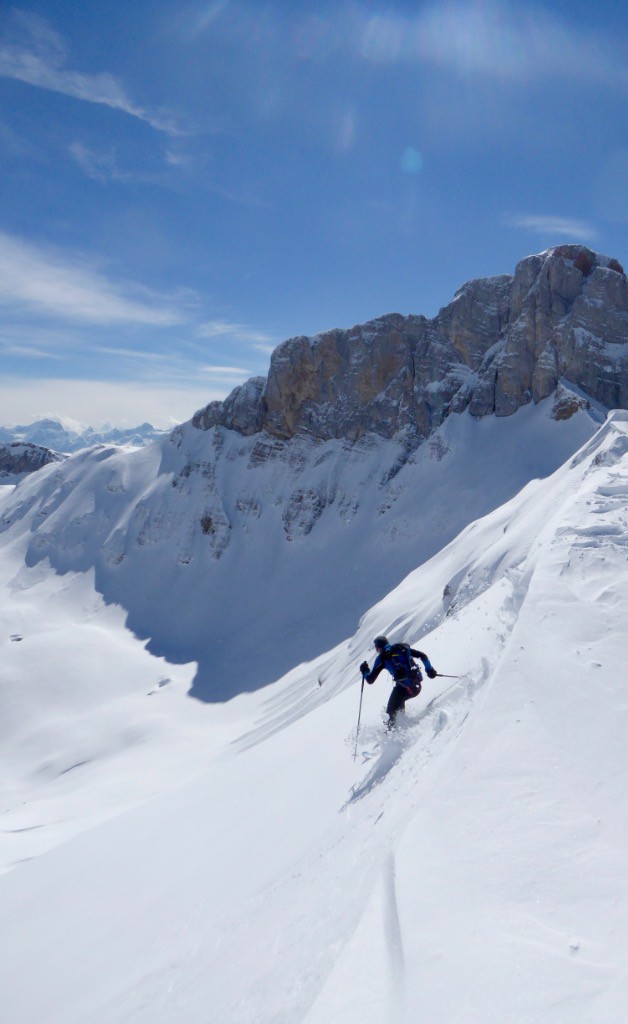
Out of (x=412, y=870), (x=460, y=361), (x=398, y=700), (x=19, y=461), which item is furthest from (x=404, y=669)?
(x=19, y=461)

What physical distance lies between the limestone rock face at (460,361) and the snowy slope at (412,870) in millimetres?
54610

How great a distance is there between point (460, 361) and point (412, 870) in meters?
70.4

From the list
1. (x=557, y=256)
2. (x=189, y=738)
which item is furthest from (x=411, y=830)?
(x=557, y=256)

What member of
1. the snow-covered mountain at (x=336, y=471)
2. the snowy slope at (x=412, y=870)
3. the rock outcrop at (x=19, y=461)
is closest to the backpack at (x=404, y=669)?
the snowy slope at (x=412, y=870)

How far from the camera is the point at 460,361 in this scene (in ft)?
227

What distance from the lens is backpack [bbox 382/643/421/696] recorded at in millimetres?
8609

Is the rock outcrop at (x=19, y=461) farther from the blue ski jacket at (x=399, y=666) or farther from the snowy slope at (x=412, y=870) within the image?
the blue ski jacket at (x=399, y=666)

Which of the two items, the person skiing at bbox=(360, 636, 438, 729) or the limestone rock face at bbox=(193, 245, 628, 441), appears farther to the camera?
the limestone rock face at bbox=(193, 245, 628, 441)

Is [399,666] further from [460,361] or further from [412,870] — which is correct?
[460,361]

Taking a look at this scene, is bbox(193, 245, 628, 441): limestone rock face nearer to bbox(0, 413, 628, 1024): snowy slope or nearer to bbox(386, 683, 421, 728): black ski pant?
bbox(0, 413, 628, 1024): snowy slope

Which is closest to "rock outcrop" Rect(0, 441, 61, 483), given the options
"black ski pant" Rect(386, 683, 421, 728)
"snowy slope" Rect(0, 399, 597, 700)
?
"snowy slope" Rect(0, 399, 597, 700)

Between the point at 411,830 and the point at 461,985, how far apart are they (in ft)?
4.85

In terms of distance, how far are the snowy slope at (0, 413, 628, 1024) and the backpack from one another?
334 mm

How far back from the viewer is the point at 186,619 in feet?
213
